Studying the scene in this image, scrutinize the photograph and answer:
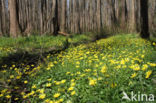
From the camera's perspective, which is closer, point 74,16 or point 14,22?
point 14,22

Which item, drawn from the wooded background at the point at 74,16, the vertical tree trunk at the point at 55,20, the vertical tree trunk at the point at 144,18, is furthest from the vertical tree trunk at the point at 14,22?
the vertical tree trunk at the point at 144,18

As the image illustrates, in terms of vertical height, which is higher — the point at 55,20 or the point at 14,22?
the point at 55,20

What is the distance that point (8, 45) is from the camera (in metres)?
5.32

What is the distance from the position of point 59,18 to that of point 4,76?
714 centimetres

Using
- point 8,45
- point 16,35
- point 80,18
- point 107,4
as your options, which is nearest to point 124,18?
point 107,4

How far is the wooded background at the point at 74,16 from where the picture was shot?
8.12 meters

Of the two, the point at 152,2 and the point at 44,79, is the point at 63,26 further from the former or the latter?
the point at 44,79

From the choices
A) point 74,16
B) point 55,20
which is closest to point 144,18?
point 55,20

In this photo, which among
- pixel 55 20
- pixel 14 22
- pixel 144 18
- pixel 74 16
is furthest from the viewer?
pixel 74 16

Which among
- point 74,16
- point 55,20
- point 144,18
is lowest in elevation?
point 144,18

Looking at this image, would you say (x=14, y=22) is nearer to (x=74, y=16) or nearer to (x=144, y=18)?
(x=74, y=16)

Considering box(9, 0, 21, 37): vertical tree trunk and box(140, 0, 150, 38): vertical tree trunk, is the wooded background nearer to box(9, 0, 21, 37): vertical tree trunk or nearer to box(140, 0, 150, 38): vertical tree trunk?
box(9, 0, 21, 37): vertical tree trunk

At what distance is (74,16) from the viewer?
11125mm

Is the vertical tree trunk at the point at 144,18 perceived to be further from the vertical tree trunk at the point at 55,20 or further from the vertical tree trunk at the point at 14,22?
the vertical tree trunk at the point at 14,22
